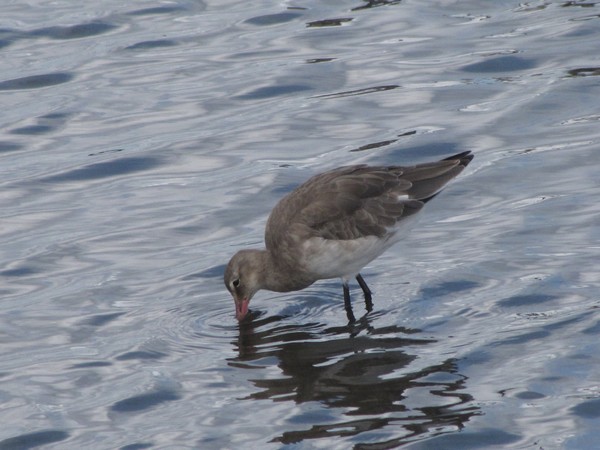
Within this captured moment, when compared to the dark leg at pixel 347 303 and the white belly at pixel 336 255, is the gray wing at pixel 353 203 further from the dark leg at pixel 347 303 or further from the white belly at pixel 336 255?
the dark leg at pixel 347 303

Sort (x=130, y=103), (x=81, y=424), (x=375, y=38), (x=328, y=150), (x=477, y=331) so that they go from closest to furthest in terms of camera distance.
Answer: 1. (x=81, y=424)
2. (x=477, y=331)
3. (x=328, y=150)
4. (x=130, y=103)
5. (x=375, y=38)

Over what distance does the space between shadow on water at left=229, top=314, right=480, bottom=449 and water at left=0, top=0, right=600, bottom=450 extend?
0.08ft

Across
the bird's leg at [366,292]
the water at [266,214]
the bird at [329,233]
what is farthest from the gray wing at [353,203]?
the water at [266,214]

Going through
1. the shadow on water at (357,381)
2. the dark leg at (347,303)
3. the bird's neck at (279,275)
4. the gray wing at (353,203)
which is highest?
the gray wing at (353,203)

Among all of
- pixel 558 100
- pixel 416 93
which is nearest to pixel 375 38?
pixel 416 93

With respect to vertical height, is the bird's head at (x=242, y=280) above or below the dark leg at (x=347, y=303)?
above

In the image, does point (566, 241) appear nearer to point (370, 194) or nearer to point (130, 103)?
point (370, 194)

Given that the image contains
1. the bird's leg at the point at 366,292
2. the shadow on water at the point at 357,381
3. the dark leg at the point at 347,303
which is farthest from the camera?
the bird's leg at the point at 366,292

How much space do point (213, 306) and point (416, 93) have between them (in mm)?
6629

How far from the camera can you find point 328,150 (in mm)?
15359

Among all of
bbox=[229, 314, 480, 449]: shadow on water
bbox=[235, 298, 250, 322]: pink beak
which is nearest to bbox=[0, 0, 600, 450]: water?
bbox=[229, 314, 480, 449]: shadow on water

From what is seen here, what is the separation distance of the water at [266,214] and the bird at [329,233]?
0.35 m

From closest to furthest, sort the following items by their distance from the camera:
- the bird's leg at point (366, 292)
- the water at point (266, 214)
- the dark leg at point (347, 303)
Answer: the water at point (266, 214) < the dark leg at point (347, 303) < the bird's leg at point (366, 292)

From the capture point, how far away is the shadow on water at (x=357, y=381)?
8.84 m
